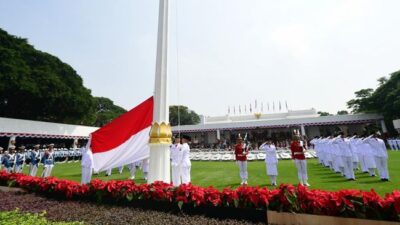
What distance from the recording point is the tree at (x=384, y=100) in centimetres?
2855

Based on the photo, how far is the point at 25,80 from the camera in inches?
990

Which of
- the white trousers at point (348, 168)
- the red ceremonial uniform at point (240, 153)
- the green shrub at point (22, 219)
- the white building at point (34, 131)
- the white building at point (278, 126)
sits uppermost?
the white building at point (278, 126)

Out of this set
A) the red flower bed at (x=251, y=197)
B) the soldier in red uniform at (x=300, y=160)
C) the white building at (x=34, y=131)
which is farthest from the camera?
the white building at (x=34, y=131)

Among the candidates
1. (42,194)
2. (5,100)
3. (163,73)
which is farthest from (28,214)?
(5,100)

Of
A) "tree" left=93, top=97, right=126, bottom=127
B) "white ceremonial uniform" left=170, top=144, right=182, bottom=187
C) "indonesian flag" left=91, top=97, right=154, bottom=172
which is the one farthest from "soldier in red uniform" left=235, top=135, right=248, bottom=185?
"tree" left=93, top=97, right=126, bottom=127

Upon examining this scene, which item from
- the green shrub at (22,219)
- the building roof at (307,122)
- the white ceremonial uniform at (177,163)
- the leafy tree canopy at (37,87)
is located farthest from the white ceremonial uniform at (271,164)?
the leafy tree canopy at (37,87)

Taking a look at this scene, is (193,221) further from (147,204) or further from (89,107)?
(89,107)

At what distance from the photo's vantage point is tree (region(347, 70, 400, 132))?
2855cm

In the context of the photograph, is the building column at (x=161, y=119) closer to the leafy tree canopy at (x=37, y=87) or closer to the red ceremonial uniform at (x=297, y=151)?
the red ceremonial uniform at (x=297, y=151)

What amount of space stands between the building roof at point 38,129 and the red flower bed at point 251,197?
2207 centimetres

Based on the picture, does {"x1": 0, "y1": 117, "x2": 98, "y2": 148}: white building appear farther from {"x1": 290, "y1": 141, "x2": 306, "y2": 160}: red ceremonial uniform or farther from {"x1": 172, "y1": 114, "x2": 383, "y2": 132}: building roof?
{"x1": 290, "y1": 141, "x2": 306, "y2": 160}: red ceremonial uniform

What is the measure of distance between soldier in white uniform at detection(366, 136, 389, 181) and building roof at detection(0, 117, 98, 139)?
27.5 metres

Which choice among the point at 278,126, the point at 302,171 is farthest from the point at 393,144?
the point at 302,171

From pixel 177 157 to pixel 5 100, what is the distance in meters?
26.5
